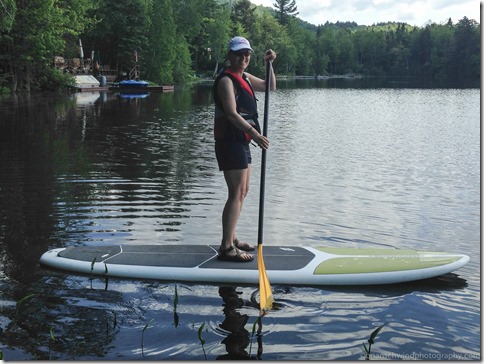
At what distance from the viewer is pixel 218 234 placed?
27.6ft

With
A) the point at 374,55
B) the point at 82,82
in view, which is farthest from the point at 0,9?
the point at 374,55

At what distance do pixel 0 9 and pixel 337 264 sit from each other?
2847 cm

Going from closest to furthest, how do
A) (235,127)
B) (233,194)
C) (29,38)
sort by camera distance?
(235,127) → (233,194) → (29,38)

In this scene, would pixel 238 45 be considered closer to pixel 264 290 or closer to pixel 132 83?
pixel 264 290

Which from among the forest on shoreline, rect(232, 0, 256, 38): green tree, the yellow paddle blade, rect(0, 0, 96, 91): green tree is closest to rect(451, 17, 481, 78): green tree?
the forest on shoreline

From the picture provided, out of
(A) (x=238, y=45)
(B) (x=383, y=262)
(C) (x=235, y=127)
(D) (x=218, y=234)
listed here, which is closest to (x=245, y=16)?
(D) (x=218, y=234)

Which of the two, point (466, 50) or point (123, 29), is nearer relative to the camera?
point (123, 29)

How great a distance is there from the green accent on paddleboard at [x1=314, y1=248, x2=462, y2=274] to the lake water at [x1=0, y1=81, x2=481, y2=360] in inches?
8.3

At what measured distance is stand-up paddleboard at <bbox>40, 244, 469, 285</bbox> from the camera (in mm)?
6199

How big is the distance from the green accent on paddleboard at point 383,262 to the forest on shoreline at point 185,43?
78.3 feet

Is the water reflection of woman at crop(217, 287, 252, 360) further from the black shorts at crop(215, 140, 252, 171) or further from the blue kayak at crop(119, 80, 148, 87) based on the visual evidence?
the blue kayak at crop(119, 80, 148, 87)

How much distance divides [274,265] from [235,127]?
149 cm

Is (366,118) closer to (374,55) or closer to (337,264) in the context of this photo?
(337,264)

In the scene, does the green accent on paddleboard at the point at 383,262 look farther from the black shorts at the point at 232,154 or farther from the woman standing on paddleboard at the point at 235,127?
the black shorts at the point at 232,154
